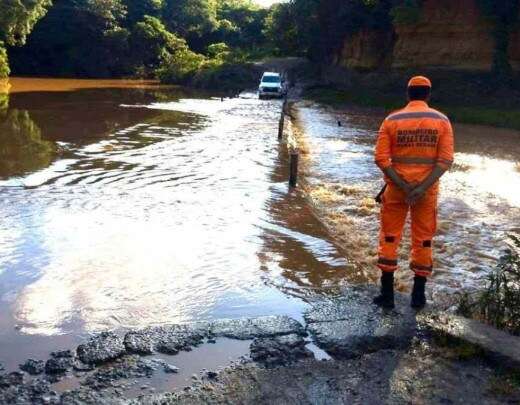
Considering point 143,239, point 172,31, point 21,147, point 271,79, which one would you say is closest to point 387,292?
point 143,239

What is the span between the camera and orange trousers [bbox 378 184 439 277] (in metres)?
5.18

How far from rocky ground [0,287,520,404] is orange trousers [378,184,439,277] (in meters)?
0.46

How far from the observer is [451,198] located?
38.9 feet

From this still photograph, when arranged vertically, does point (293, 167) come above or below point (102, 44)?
below

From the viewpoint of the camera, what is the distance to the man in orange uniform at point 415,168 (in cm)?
514

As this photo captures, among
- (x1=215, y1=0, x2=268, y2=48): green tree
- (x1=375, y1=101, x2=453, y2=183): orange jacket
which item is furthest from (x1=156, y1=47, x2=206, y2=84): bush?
(x1=375, y1=101, x2=453, y2=183): orange jacket

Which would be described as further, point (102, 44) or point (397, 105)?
point (102, 44)

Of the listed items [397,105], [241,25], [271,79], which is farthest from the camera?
[241,25]

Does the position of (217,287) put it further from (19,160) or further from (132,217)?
(19,160)

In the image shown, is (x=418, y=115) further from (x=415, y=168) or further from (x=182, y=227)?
(x=182, y=227)

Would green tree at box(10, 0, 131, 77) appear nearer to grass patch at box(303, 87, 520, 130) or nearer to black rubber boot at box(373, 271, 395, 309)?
grass patch at box(303, 87, 520, 130)

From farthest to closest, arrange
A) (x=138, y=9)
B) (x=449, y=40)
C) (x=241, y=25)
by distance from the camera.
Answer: (x=241, y=25)
(x=138, y=9)
(x=449, y=40)

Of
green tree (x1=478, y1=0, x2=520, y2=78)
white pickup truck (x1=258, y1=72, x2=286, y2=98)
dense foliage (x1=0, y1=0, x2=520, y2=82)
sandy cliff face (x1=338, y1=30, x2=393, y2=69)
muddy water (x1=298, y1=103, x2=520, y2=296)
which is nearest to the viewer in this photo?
muddy water (x1=298, y1=103, x2=520, y2=296)

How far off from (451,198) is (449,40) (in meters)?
24.4
